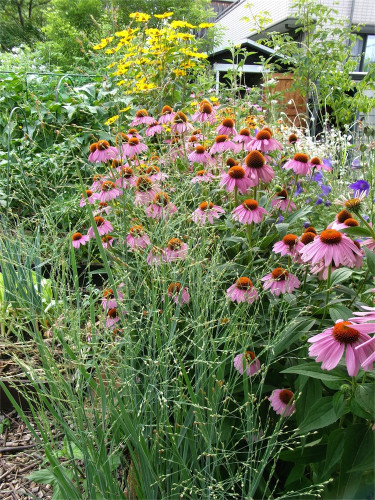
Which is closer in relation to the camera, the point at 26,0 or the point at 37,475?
the point at 37,475

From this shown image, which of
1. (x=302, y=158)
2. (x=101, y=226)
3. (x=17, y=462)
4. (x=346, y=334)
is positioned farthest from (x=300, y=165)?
(x=17, y=462)

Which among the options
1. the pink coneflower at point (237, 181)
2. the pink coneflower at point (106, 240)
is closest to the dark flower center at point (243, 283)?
the pink coneflower at point (237, 181)

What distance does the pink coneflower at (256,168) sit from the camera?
4.45 ft

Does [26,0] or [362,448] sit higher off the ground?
[26,0]

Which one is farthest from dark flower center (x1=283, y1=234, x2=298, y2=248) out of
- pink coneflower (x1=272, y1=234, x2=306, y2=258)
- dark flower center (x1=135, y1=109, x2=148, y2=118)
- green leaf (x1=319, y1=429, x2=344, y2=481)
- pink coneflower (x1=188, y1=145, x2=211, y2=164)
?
dark flower center (x1=135, y1=109, x2=148, y2=118)

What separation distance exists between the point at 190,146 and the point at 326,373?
4.02 feet

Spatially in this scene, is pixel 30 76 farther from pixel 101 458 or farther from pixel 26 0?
pixel 26 0

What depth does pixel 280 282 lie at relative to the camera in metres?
1.16

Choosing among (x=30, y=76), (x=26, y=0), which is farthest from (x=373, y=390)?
(x=26, y=0)

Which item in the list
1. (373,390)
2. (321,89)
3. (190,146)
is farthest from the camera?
(321,89)

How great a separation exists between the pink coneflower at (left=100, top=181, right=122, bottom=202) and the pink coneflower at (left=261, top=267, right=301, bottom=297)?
67 cm

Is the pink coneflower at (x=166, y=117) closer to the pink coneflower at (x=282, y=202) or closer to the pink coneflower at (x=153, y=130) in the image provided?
the pink coneflower at (x=153, y=130)

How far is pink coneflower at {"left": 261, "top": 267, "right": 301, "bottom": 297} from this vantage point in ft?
3.71

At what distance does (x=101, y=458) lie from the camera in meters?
0.92
